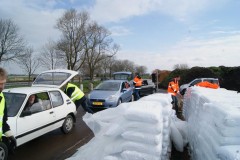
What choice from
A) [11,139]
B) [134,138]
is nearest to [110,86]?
[11,139]

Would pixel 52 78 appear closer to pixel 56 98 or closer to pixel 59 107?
pixel 56 98

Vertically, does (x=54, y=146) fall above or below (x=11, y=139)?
below

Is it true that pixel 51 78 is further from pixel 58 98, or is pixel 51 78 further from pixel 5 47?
pixel 5 47

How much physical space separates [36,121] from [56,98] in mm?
1439

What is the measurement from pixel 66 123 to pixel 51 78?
176 cm

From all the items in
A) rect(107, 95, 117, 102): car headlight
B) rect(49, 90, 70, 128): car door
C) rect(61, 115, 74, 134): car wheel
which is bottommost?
rect(61, 115, 74, 134): car wheel

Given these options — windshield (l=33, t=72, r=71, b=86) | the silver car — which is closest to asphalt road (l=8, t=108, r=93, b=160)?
windshield (l=33, t=72, r=71, b=86)

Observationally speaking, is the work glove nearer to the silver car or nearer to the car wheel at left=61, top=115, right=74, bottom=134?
the car wheel at left=61, top=115, right=74, bottom=134

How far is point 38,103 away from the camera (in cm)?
690

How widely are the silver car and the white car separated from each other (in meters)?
3.79

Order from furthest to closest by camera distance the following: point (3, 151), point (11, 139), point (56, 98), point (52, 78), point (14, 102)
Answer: point (52, 78) → point (56, 98) → point (14, 102) → point (3, 151) → point (11, 139)

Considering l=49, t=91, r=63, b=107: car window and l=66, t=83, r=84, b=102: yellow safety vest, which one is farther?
l=66, t=83, r=84, b=102: yellow safety vest

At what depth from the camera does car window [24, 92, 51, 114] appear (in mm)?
→ 6510

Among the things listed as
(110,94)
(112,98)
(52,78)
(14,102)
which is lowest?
(112,98)
